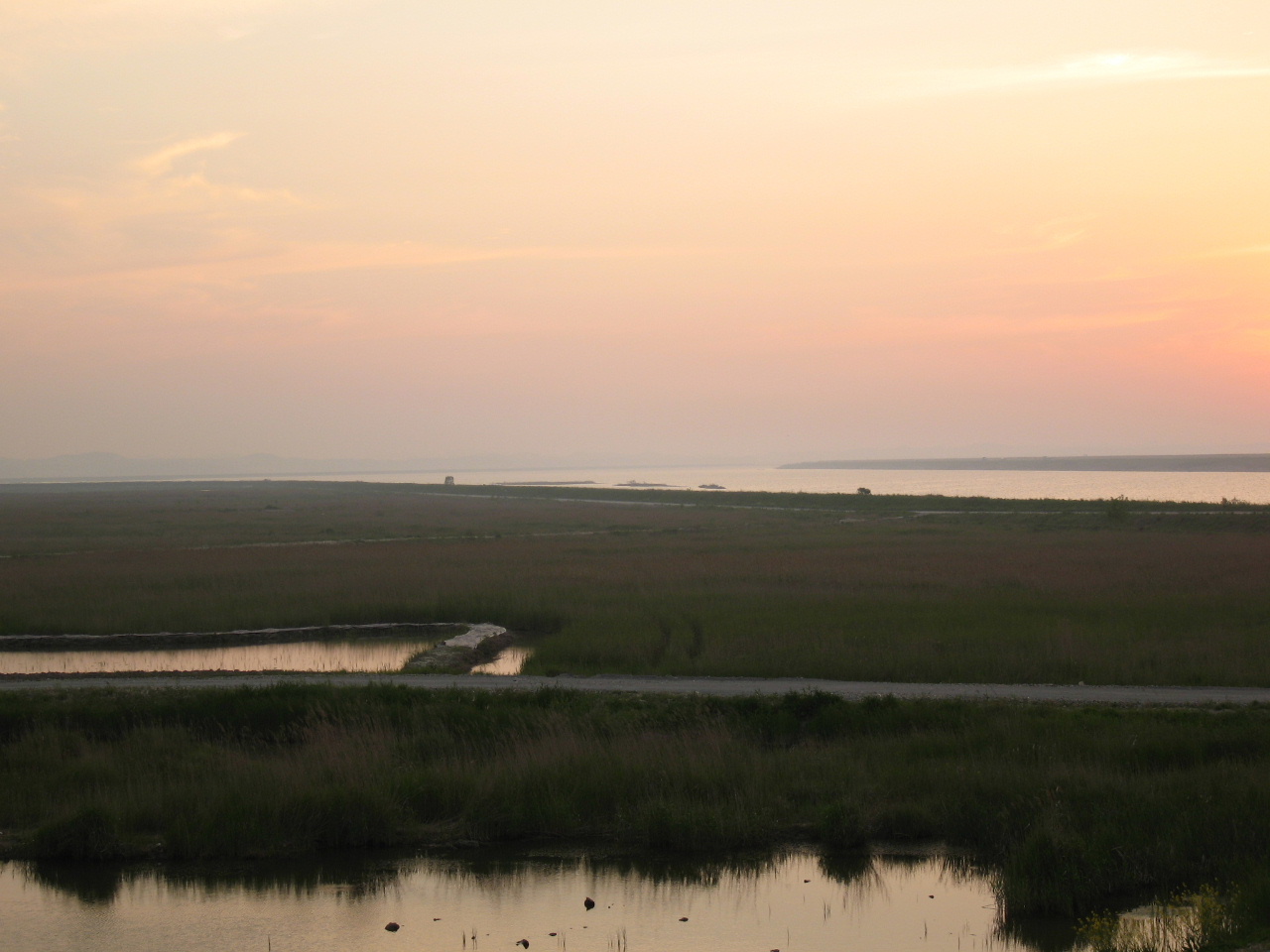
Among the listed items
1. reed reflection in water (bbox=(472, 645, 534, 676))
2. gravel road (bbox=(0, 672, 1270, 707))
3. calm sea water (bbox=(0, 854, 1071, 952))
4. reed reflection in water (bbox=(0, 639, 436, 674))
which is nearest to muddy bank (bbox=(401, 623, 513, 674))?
reed reflection in water (bbox=(472, 645, 534, 676))

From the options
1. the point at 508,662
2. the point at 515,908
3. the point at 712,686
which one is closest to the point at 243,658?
the point at 508,662

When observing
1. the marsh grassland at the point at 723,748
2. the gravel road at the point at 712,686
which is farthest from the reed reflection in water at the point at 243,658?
the gravel road at the point at 712,686

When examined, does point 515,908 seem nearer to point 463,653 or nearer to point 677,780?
point 677,780

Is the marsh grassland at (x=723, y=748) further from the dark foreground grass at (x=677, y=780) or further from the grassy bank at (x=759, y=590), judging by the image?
the grassy bank at (x=759, y=590)

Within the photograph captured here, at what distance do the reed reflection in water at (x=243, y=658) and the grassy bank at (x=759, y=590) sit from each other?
2.01 m

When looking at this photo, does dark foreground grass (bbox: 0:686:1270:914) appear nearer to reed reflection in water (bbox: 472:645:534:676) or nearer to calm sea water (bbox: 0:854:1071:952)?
calm sea water (bbox: 0:854:1071:952)

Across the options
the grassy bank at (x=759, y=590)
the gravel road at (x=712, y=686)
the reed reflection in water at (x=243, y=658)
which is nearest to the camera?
the gravel road at (x=712, y=686)

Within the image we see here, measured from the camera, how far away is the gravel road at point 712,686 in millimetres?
15648

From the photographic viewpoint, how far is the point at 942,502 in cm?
8700

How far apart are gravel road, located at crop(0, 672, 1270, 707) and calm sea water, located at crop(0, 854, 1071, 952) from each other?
4998mm

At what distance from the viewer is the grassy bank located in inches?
778

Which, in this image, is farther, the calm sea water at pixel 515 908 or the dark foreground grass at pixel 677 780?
the dark foreground grass at pixel 677 780

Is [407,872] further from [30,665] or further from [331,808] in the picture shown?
[30,665]

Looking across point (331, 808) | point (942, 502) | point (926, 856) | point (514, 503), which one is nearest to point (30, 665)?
point (331, 808)
